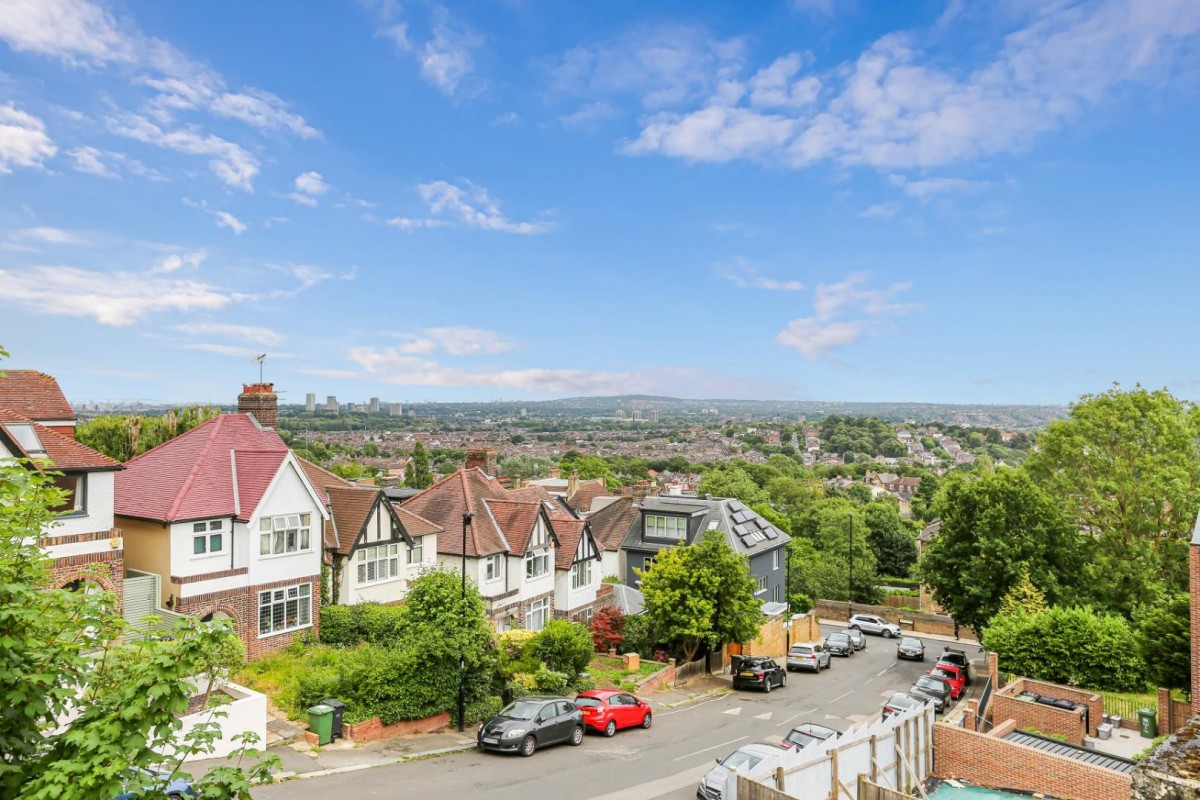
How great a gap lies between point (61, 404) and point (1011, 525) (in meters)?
43.3

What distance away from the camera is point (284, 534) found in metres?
27.4

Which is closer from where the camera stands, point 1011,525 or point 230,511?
point 230,511

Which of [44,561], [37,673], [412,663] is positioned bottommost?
[412,663]

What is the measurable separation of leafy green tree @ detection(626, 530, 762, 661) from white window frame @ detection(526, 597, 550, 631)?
5.86m

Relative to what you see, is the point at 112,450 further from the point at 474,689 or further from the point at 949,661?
the point at 949,661

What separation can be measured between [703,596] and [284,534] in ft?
58.3

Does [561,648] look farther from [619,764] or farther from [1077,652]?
[1077,652]

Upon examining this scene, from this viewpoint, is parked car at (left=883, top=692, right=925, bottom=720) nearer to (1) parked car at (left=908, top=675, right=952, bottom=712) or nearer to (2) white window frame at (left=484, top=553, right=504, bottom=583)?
(1) parked car at (left=908, top=675, right=952, bottom=712)

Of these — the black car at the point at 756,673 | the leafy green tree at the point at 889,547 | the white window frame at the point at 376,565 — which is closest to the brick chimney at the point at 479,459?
the white window frame at the point at 376,565

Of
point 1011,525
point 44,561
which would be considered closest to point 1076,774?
point 44,561

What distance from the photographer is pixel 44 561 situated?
7438 mm

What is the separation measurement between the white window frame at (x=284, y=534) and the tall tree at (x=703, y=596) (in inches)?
594

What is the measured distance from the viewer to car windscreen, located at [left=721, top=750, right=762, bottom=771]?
17453 mm

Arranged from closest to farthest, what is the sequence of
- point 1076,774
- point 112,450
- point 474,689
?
1. point 1076,774
2. point 474,689
3. point 112,450
